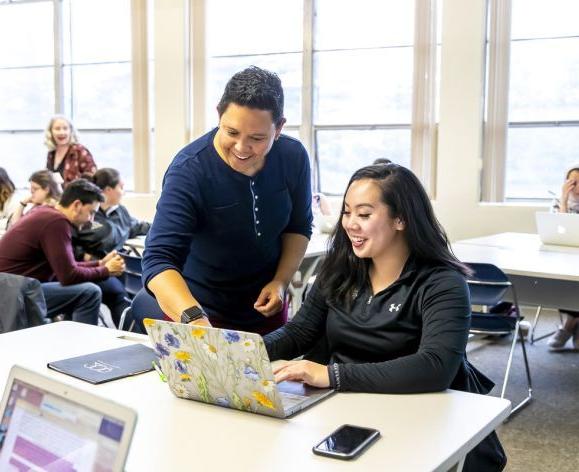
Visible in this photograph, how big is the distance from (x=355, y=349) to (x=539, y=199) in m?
4.97

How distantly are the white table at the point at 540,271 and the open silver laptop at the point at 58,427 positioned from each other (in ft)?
9.32

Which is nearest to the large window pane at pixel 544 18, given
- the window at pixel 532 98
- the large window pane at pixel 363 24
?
the window at pixel 532 98

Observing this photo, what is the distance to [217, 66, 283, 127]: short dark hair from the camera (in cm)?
195

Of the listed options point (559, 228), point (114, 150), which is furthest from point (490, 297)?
point (114, 150)

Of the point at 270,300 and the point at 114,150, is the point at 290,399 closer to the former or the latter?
the point at 270,300

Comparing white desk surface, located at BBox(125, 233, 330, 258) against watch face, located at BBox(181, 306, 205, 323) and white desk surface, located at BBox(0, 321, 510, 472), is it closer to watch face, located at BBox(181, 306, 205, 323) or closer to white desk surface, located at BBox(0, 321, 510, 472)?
watch face, located at BBox(181, 306, 205, 323)

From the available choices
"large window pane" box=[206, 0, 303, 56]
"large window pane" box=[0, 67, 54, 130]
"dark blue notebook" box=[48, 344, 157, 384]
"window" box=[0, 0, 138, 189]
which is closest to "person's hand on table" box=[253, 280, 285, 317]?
"dark blue notebook" box=[48, 344, 157, 384]

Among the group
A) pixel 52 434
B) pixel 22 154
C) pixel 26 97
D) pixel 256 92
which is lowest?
pixel 52 434

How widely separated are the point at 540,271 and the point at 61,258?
2.47 meters

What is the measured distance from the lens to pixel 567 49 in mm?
6328

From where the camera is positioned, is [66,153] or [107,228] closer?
[107,228]

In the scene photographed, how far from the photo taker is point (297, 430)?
155 cm

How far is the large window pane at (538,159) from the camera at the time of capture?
21.0 feet

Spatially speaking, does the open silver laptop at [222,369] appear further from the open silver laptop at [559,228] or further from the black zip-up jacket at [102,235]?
the black zip-up jacket at [102,235]
